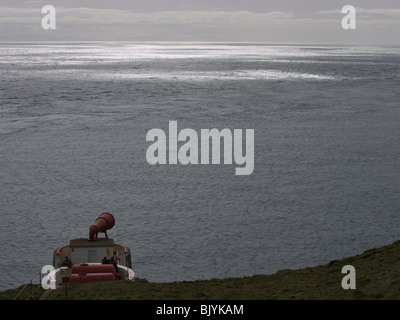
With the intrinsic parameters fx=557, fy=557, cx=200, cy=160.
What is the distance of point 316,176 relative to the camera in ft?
190

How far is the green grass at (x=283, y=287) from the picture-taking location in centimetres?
2323

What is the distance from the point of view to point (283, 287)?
27062mm

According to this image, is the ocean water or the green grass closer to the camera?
the green grass

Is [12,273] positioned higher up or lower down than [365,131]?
lower down

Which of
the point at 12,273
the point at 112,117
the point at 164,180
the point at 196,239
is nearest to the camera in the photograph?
the point at 12,273

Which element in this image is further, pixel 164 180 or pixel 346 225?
pixel 164 180

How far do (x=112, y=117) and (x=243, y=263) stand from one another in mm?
62704

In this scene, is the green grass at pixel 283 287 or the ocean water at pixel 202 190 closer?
the green grass at pixel 283 287

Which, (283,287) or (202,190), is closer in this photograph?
(283,287)

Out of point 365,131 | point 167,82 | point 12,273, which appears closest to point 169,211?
point 12,273

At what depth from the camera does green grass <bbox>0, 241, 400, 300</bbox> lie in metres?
23.2

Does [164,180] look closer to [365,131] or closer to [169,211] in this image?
[169,211]
